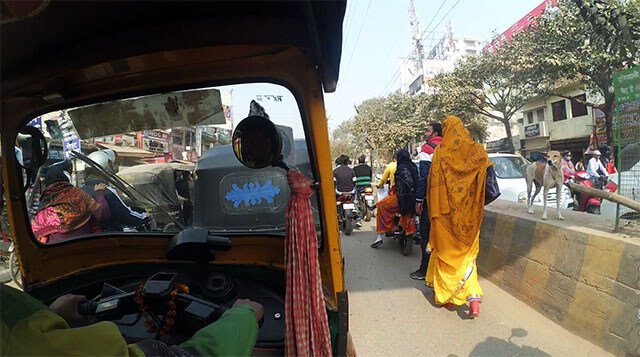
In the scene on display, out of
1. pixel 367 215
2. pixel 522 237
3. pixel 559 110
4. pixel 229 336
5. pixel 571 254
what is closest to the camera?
pixel 229 336

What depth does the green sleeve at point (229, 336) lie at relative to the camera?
3.61ft

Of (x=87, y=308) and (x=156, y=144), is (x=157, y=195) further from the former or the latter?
(x=87, y=308)

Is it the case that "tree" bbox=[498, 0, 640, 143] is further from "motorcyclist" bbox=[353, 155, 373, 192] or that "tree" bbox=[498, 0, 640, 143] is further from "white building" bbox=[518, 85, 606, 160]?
"motorcyclist" bbox=[353, 155, 373, 192]

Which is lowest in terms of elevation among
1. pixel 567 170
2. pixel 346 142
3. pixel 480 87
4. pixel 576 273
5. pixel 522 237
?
pixel 576 273

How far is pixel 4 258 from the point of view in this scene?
477 cm

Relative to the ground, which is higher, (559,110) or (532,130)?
(559,110)

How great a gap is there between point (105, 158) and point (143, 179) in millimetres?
215

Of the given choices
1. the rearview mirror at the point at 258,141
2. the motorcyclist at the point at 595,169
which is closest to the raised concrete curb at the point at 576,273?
the rearview mirror at the point at 258,141

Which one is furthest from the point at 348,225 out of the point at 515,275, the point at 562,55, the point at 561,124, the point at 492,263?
the point at 561,124

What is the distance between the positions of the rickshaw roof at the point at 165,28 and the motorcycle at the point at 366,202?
8434 millimetres

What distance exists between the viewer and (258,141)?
1.57m

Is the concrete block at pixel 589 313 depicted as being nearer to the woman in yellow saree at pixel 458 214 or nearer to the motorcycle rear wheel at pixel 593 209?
the woman in yellow saree at pixel 458 214

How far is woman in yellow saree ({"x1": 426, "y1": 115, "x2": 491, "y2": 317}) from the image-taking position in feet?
12.7

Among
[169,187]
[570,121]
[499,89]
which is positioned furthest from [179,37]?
[570,121]
